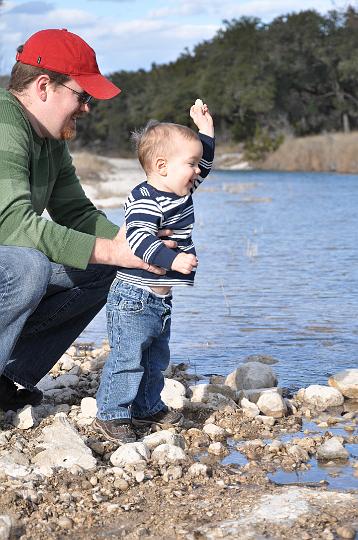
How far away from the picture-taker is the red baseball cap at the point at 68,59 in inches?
161

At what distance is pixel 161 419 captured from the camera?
4.36 metres

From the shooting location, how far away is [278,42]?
57.6 m

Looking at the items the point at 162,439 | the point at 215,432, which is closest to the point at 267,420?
the point at 215,432

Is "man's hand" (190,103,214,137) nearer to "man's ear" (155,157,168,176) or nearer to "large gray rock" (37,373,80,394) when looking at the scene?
"man's ear" (155,157,168,176)

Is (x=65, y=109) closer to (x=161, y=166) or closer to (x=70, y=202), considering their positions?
(x=161, y=166)

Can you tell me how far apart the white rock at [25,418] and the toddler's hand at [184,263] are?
0.98 metres

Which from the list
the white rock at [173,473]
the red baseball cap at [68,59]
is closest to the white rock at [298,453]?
the white rock at [173,473]

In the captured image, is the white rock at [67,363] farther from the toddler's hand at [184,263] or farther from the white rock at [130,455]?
the toddler's hand at [184,263]

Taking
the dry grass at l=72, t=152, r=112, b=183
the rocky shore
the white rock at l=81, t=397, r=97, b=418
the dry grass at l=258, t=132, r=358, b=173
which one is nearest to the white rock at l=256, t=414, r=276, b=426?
the rocky shore

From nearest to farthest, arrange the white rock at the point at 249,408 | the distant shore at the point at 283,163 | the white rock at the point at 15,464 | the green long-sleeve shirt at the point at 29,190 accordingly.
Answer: the white rock at the point at 15,464, the green long-sleeve shirt at the point at 29,190, the white rock at the point at 249,408, the distant shore at the point at 283,163

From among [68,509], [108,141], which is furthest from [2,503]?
[108,141]

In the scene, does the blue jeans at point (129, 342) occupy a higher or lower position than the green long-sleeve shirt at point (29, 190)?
lower

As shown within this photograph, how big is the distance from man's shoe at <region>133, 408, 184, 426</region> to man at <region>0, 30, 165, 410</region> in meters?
0.57

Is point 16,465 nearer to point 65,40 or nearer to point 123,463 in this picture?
point 123,463
